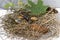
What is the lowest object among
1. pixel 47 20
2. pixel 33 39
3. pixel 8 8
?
pixel 33 39

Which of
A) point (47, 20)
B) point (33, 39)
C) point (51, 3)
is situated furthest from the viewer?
point (51, 3)

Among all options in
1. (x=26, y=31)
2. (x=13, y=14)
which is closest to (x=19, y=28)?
(x=26, y=31)

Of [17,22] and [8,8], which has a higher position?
[8,8]

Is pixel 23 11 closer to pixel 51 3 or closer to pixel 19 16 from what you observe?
pixel 19 16

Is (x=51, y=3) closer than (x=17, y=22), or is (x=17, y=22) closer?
(x=17, y=22)

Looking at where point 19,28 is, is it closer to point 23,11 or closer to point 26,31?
point 26,31

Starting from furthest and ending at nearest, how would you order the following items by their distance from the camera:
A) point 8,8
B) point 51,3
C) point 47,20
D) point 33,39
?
1. point 51,3
2. point 8,8
3. point 47,20
4. point 33,39
